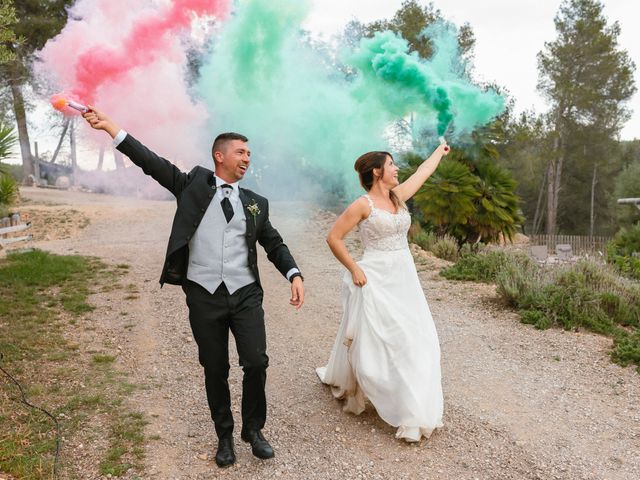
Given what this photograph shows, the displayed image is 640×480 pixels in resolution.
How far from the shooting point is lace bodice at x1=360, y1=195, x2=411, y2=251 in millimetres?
4602

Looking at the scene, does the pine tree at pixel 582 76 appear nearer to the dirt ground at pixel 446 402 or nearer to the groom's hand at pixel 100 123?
the dirt ground at pixel 446 402

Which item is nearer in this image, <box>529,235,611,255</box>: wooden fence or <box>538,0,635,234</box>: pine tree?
<box>529,235,611,255</box>: wooden fence

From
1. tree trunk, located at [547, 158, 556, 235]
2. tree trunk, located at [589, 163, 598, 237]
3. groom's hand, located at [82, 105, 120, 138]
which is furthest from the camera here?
tree trunk, located at [589, 163, 598, 237]

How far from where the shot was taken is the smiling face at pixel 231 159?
12.6 feet

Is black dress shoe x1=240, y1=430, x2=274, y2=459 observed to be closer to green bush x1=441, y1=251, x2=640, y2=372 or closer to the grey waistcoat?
the grey waistcoat

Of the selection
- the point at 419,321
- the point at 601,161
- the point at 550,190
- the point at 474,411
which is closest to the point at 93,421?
the point at 419,321

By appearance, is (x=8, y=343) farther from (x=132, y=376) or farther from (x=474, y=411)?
(x=474, y=411)

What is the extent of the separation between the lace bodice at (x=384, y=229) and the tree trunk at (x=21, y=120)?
240 inches

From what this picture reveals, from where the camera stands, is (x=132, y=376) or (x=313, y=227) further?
(x=313, y=227)

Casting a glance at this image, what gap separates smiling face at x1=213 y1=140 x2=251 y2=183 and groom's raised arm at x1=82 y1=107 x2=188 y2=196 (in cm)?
27

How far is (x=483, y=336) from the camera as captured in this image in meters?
7.11

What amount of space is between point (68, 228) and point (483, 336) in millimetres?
13626

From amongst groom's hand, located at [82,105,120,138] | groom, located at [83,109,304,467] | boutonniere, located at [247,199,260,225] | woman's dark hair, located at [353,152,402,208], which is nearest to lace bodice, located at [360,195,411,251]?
woman's dark hair, located at [353,152,402,208]

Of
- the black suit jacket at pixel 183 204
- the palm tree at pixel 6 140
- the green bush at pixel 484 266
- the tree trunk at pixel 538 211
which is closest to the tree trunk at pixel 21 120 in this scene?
the palm tree at pixel 6 140
